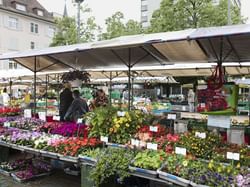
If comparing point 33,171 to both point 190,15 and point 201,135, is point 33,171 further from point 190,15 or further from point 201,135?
point 190,15

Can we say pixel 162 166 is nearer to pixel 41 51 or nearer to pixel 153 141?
pixel 153 141

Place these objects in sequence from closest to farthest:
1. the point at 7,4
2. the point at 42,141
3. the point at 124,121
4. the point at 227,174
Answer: the point at 227,174 < the point at 124,121 < the point at 42,141 < the point at 7,4

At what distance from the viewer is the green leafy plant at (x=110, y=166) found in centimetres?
404

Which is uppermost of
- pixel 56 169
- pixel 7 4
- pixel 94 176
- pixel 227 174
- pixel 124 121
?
pixel 7 4

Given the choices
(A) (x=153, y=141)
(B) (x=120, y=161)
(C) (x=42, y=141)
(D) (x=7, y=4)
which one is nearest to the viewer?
(B) (x=120, y=161)

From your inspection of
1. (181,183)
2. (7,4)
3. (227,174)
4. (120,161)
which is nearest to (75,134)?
(120,161)

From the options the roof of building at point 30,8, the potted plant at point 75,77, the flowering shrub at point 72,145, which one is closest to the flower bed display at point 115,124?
the flowering shrub at point 72,145

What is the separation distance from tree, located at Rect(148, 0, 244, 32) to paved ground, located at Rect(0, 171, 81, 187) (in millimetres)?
14536

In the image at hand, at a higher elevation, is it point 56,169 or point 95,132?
point 95,132

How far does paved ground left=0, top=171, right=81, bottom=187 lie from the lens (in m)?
5.48

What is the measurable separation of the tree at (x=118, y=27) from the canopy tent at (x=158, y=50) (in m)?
19.2

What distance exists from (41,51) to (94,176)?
2.70m

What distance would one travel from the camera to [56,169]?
6.37 m

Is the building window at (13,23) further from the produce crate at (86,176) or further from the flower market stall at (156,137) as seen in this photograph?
the produce crate at (86,176)
